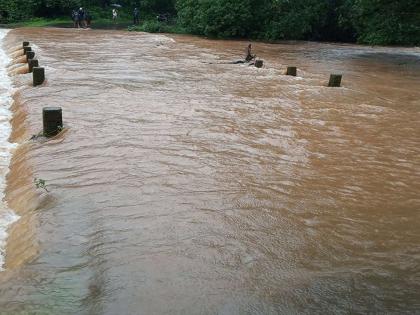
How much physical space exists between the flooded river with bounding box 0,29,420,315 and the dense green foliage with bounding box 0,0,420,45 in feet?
40.0

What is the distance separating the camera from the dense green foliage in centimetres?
2555

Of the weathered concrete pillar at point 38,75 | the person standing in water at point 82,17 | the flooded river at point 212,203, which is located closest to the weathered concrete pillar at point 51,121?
the flooded river at point 212,203

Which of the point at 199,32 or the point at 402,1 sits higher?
the point at 402,1

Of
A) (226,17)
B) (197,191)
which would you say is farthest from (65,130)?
(226,17)

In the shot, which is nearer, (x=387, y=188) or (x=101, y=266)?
(x=101, y=266)

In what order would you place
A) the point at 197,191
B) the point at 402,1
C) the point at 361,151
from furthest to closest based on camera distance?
the point at 402,1 → the point at 361,151 → the point at 197,191

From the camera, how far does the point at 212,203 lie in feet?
23.2

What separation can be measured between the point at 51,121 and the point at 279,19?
24.7 m

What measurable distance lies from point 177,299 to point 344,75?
50.8 feet

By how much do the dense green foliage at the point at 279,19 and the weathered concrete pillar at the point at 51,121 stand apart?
59.0 feet

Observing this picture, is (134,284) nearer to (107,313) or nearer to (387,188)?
(107,313)

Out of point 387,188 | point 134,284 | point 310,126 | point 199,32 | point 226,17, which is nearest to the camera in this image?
point 134,284

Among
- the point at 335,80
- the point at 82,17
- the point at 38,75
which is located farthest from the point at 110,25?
the point at 335,80

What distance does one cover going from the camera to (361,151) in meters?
9.62
